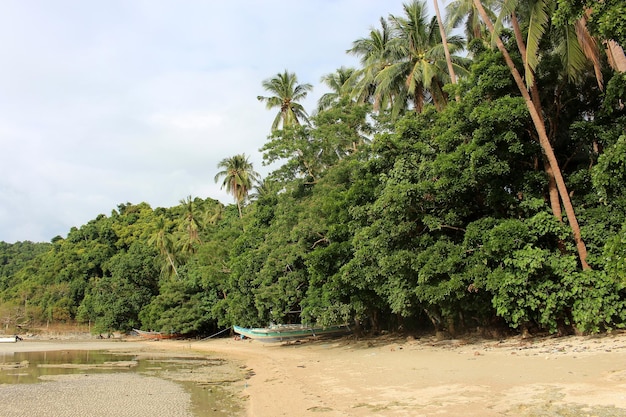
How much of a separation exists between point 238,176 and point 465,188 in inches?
1268

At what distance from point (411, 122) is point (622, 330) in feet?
31.9

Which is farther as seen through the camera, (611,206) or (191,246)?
(191,246)

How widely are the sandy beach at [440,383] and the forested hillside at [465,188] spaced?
1.48 metres

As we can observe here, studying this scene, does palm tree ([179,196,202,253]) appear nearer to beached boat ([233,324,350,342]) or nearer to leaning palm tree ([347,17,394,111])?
beached boat ([233,324,350,342])

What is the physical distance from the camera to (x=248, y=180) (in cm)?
4381

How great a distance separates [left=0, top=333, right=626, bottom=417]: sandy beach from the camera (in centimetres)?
750

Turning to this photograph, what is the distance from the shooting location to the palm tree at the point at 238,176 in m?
43.8

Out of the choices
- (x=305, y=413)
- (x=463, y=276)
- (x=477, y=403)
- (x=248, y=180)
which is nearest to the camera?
(x=477, y=403)

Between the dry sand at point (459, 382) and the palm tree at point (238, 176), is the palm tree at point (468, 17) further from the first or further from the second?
the palm tree at point (238, 176)

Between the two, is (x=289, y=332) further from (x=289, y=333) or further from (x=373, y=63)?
(x=373, y=63)

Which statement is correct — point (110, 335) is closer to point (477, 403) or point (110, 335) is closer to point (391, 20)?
point (391, 20)

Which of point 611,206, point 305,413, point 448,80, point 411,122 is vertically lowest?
point 305,413

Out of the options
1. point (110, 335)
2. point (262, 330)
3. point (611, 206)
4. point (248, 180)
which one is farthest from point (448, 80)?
point (110, 335)

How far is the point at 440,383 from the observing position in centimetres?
1002
